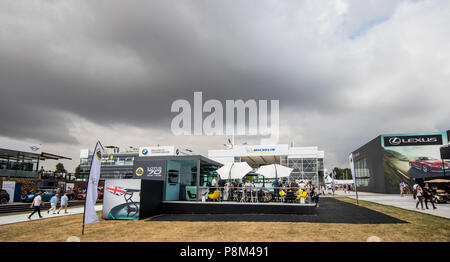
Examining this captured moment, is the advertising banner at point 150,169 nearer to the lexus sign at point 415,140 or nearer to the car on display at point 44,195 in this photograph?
the car on display at point 44,195

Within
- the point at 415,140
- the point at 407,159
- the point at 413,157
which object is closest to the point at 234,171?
the point at 407,159

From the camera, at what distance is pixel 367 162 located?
40594mm

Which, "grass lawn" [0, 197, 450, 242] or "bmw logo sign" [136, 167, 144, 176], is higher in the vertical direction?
"bmw logo sign" [136, 167, 144, 176]

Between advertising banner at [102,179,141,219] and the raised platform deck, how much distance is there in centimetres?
248

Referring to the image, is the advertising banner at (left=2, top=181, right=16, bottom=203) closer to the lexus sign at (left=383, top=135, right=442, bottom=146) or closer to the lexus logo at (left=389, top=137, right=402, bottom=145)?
the lexus sign at (left=383, top=135, right=442, bottom=146)

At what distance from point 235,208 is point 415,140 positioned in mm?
28568

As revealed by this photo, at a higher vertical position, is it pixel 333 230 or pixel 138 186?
pixel 138 186

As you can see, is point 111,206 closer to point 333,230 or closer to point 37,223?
point 37,223

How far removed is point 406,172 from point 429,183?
10.0m

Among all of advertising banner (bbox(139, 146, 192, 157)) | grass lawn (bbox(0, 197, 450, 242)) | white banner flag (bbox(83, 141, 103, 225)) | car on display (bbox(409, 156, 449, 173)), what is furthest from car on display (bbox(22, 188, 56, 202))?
advertising banner (bbox(139, 146, 192, 157))

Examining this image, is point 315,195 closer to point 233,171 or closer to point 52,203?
point 233,171

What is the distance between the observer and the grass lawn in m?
8.45
